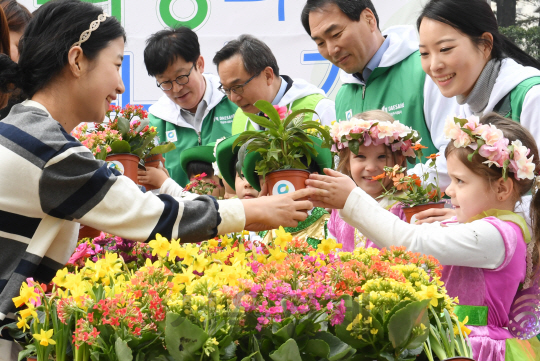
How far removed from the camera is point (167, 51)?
4637 mm

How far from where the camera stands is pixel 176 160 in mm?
5113

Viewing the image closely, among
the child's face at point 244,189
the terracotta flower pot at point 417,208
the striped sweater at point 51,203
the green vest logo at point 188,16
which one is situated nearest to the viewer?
the striped sweater at point 51,203

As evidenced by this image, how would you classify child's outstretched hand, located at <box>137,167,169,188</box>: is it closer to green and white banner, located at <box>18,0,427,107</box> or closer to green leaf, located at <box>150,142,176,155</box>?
green leaf, located at <box>150,142,176,155</box>

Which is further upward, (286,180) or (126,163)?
(286,180)

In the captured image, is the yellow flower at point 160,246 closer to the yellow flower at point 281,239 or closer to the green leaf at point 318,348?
the yellow flower at point 281,239

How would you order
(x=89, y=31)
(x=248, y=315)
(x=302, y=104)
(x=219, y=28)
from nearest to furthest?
(x=248, y=315), (x=89, y=31), (x=302, y=104), (x=219, y=28)

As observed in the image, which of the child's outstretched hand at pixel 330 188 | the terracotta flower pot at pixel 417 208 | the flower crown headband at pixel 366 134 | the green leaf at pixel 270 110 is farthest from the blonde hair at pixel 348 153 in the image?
the green leaf at pixel 270 110

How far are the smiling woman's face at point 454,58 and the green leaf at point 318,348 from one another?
2.24 meters

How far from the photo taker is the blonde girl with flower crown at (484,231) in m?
2.31

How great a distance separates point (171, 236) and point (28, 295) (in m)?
0.56

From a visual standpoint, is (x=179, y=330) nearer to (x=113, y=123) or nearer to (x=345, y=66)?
(x=113, y=123)

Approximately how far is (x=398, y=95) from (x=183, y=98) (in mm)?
1831

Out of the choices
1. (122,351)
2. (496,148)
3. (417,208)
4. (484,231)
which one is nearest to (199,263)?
(122,351)

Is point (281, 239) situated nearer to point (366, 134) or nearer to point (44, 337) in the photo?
point (44, 337)
